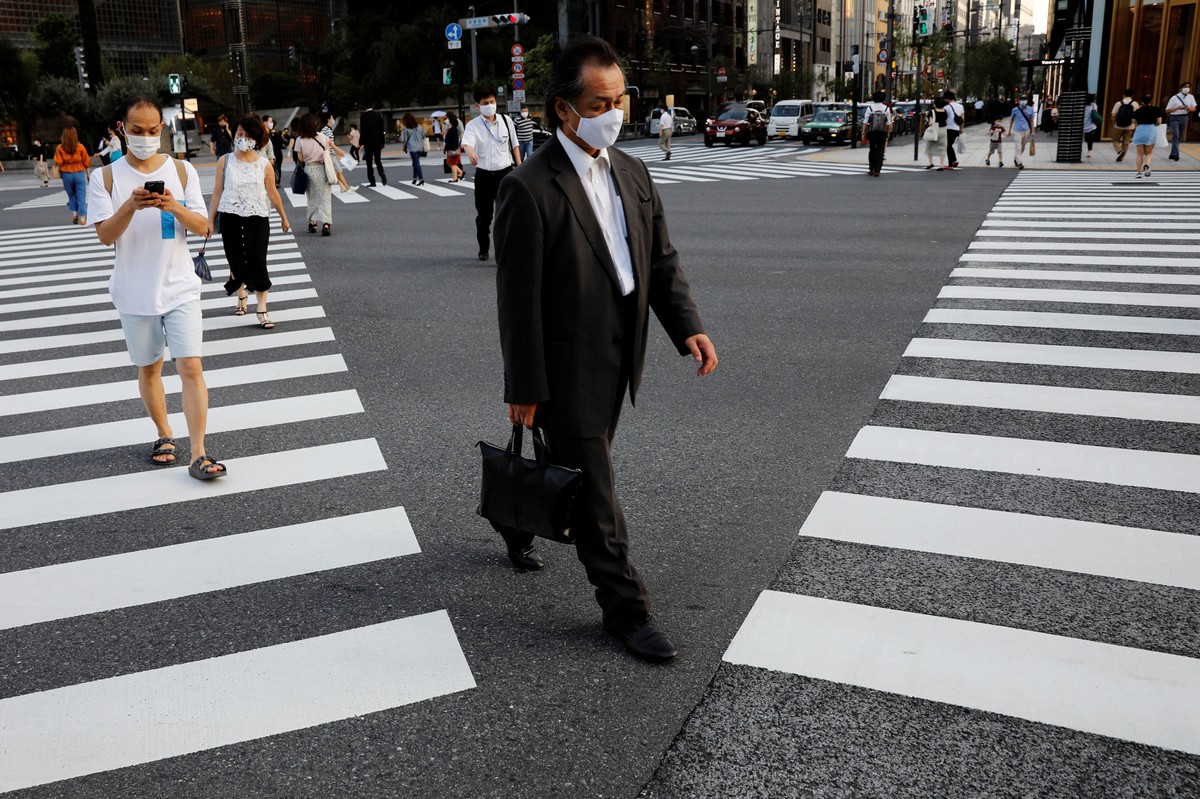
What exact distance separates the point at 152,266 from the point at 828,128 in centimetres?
3919

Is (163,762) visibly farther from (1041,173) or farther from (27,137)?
(27,137)

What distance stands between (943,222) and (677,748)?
44.2ft

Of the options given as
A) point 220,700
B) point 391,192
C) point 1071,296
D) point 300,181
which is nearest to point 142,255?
point 220,700

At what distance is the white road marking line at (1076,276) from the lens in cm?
1021

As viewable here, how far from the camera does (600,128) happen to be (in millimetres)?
3209

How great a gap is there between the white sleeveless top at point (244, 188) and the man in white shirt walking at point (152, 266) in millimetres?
3805

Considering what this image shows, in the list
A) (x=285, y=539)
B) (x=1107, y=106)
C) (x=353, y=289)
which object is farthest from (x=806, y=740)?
(x=1107, y=106)

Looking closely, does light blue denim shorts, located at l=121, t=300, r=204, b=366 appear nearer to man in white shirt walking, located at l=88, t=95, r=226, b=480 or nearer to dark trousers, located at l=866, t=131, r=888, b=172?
man in white shirt walking, located at l=88, t=95, r=226, b=480

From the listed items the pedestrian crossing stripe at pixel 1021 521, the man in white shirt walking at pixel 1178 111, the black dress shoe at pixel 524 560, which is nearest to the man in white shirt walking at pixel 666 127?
the man in white shirt walking at pixel 1178 111

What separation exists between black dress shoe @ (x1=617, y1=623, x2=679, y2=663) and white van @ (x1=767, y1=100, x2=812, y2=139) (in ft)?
144

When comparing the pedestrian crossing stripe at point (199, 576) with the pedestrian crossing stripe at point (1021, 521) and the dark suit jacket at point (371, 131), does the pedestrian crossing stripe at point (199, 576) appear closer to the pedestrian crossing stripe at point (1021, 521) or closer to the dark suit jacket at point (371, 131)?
the pedestrian crossing stripe at point (1021, 521)

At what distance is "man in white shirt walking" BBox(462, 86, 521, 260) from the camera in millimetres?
11930

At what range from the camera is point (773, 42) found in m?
93.1

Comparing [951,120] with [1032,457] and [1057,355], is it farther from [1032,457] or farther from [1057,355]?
[1032,457]
